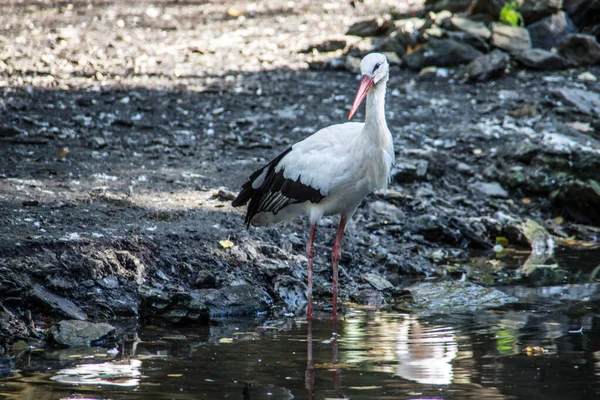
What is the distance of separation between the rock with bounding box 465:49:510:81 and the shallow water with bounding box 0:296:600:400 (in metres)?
7.22

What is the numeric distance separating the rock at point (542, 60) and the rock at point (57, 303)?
9.36 meters

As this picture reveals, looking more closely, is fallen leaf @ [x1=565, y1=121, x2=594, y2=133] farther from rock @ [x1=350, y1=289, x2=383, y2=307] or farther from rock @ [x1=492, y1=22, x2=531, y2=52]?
rock @ [x1=350, y1=289, x2=383, y2=307]

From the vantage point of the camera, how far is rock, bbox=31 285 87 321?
233 inches

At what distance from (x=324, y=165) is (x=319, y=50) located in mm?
8599

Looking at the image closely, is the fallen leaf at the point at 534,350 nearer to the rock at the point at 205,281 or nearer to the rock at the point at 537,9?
the rock at the point at 205,281

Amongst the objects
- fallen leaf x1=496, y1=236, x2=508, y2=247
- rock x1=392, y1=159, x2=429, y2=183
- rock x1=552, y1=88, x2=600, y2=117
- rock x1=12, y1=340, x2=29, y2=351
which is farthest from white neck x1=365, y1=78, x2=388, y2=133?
rock x1=552, y1=88, x2=600, y2=117

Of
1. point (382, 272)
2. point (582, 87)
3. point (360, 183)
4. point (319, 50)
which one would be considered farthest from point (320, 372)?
point (319, 50)

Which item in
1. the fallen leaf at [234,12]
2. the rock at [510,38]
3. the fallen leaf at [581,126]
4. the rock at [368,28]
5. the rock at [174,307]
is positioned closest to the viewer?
the rock at [174,307]

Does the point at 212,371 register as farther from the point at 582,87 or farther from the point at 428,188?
the point at 582,87

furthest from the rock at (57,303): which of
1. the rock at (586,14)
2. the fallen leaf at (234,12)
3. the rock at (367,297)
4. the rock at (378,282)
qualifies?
the fallen leaf at (234,12)

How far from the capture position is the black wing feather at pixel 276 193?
664 cm

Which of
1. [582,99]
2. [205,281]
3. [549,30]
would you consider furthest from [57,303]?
[549,30]

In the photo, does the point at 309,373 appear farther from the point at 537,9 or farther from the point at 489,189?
the point at 537,9

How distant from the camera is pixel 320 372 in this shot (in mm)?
4797
